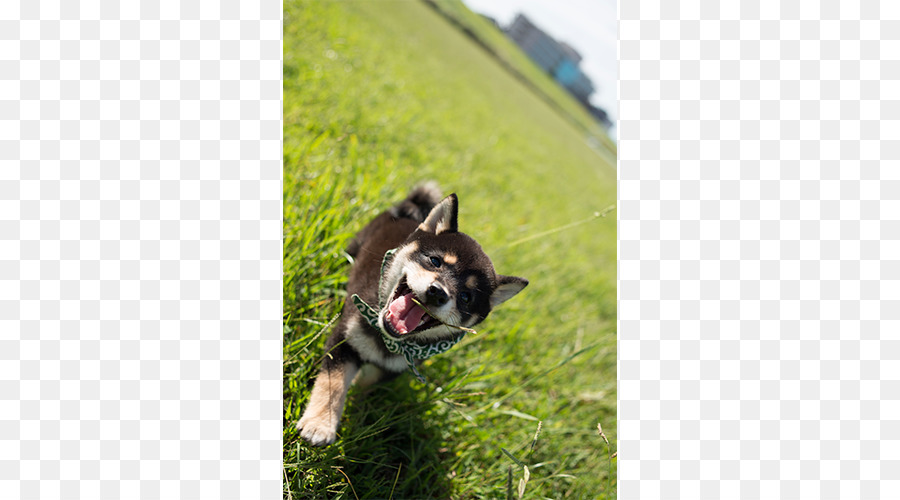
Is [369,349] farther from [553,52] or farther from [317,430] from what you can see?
[553,52]

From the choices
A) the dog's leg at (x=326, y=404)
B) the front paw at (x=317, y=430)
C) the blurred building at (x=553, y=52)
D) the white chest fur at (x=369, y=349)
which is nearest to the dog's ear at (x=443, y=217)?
the white chest fur at (x=369, y=349)

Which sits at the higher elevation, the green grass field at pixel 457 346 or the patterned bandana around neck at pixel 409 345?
the patterned bandana around neck at pixel 409 345

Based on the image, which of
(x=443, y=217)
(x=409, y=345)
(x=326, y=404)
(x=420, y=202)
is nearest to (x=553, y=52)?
(x=420, y=202)

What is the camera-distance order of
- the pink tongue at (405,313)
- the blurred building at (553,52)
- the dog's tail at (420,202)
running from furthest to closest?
the dog's tail at (420,202), the blurred building at (553,52), the pink tongue at (405,313)

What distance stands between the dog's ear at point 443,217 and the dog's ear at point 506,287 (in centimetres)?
37

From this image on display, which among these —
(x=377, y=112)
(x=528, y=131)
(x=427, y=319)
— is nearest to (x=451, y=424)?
(x=427, y=319)

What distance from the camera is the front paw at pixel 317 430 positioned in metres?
1.82

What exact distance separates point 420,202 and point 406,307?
1.20 metres

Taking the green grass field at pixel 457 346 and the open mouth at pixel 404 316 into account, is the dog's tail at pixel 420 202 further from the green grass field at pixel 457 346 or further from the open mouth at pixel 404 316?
the open mouth at pixel 404 316

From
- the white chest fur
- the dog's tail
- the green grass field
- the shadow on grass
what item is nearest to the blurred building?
the green grass field

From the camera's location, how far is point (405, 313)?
1.91 m

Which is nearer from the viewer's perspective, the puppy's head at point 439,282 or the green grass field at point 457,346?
the puppy's head at point 439,282

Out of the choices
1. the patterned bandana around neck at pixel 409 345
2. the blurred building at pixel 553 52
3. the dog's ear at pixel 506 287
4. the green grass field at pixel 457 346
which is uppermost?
the blurred building at pixel 553 52

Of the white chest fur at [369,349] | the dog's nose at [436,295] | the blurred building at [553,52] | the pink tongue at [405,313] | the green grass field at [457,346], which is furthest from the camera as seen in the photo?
the blurred building at [553,52]
